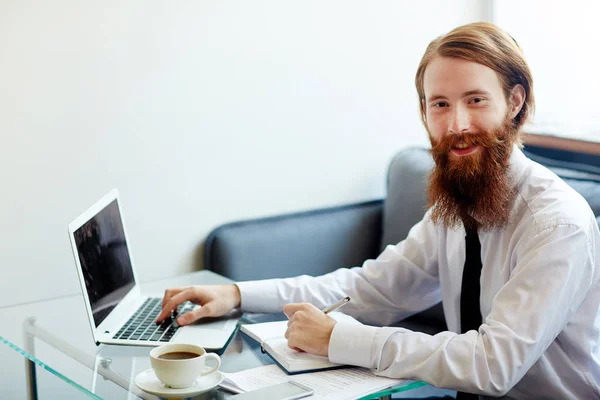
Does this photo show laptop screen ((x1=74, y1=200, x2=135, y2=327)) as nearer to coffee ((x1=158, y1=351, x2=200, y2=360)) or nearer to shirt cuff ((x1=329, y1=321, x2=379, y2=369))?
coffee ((x1=158, y1=351, x2=200, y2=360))

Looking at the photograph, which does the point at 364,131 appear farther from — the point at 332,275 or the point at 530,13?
the point at 332,275

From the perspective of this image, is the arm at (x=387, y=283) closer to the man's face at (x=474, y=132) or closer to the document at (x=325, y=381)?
the man's face at (x=474, y=132)

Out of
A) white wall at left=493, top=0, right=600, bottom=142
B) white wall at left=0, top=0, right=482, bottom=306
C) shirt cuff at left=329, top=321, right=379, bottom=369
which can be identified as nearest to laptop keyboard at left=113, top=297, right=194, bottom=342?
shirt cuff at left=329, top=321, right=379, bottom=369

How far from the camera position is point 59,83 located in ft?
6.35

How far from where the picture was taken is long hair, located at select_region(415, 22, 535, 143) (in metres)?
1.49

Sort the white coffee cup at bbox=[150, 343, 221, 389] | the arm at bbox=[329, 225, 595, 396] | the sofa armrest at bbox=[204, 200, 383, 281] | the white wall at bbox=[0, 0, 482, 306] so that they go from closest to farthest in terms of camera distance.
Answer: the white coffee cup at bbox=[150, 343, 221, 389] → the arm at bbox=[329, 225, 595, 396] → the white wall at bbox=[0, 0, 482, 306] → the sofa armrest at bbox=[204, 200, 383, 281]

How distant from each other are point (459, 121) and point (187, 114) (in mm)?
922

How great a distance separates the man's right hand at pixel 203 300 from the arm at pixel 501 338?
34cm

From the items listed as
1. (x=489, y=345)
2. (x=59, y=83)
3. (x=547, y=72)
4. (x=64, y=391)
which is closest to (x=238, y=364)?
(x=489, y=345)

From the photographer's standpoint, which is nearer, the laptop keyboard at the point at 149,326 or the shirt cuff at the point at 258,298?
the laptop keyboard at the point at 149,326

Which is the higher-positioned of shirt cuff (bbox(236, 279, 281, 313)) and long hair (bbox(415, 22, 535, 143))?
long hair (bbox(415, 22, 535, 143))

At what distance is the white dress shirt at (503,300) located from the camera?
1292 mm

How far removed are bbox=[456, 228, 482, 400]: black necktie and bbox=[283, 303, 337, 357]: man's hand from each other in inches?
14.7

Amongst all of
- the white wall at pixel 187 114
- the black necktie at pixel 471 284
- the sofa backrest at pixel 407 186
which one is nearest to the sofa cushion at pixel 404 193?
the sofa backrest at pixel 407 186
